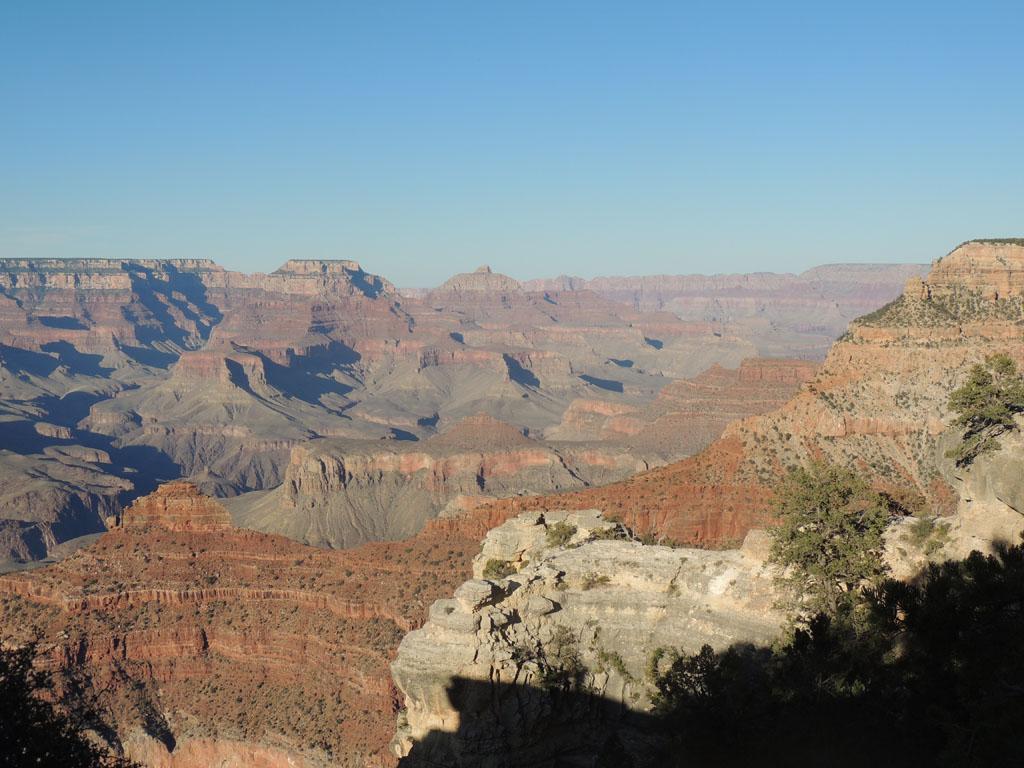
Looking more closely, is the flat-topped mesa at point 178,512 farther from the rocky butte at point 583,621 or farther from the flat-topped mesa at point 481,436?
the flat-topped mesa at point 481,436

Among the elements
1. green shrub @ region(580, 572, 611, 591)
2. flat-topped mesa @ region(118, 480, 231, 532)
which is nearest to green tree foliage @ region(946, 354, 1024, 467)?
green shrub @ region(580, 572, 611, 591)

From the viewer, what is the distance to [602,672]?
33656mm

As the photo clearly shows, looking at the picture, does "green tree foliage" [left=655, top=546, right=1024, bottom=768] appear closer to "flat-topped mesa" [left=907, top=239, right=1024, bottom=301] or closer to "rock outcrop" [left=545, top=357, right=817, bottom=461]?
"flat-topped mesa" [left=907, top=239, right=1024, bottom=301]

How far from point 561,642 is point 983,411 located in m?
20.5

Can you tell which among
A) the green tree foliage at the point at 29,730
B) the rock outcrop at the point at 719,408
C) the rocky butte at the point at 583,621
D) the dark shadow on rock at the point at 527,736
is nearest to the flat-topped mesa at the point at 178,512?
the rocky butte at the point at 583,621

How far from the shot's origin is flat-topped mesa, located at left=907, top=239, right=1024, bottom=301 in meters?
78.9

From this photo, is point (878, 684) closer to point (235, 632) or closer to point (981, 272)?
point (235, 632)

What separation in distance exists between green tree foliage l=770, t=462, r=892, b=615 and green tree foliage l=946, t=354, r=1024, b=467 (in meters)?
4.33

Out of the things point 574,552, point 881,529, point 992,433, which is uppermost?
point 992,433

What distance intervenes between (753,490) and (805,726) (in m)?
36.7

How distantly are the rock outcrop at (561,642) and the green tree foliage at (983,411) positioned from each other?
386 inches

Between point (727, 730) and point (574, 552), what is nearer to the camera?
point (727, 730)

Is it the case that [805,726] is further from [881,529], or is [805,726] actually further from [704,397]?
[704,397]

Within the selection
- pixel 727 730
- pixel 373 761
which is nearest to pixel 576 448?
pixel 373 761
